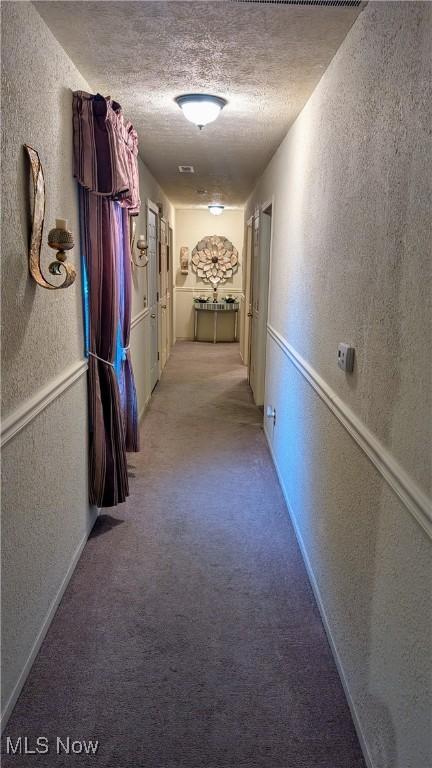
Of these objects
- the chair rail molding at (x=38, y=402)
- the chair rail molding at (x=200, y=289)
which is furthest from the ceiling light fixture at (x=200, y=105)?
the chair rail molding at (x=200, y=289)

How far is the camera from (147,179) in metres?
4.48

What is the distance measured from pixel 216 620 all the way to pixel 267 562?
18.6 inches

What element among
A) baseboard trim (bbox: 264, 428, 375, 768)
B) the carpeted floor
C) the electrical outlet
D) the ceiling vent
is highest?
the ceiling vent

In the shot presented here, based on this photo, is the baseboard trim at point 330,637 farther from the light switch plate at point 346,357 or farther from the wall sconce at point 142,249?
the wall sconce at point 142,249

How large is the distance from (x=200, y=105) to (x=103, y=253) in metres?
0.90

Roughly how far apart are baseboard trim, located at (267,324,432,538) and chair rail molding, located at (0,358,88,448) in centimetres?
103

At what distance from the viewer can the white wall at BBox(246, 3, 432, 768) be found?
3.69 ft

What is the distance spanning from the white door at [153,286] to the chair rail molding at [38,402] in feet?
8.79

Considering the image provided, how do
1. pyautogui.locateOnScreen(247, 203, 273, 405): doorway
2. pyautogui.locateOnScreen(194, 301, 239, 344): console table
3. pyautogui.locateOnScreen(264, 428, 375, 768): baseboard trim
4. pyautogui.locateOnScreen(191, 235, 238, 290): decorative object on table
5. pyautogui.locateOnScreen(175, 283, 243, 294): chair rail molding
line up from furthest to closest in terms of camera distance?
1. pyautogui.locateOnScreen(175, 283, 243, 294): chair rail molding
2. pyautogui.locateOnScreen(191, 235, 238, 290): decorative object on table
3. pyautogui.locateOnScreen(194, 301, 239, 344): console table
4. pyautogui.locateOnScreen(247, 203, 273, 405): doorway
5. pyautogui.locateOnScreen(264, 428, 375, 768): baseboard trim

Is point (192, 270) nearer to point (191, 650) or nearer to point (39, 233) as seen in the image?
point (39, 233)

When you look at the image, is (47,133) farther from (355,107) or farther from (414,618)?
(414,618)

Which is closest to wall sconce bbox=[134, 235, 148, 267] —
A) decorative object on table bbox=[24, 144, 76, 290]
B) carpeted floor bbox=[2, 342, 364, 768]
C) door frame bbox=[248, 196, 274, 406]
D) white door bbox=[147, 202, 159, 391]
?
white door bbox=[147, 202, 159, 391]

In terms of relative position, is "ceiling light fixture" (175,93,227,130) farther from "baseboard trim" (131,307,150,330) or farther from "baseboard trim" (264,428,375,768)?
"baseboard trim" (264,428,375,768)

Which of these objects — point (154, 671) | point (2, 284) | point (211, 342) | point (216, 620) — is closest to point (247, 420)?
point (216, 620)
